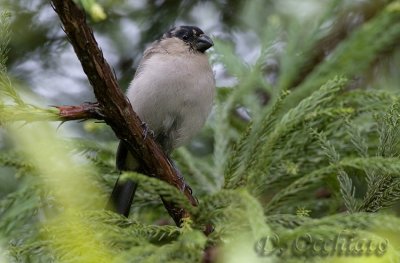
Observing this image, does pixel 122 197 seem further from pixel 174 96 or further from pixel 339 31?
pixel 339 31

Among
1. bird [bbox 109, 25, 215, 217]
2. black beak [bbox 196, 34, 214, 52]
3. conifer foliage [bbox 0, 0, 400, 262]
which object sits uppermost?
black beak [bbox 196, 34, 214, 52]

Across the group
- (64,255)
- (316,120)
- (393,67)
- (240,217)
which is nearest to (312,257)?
(240,217)

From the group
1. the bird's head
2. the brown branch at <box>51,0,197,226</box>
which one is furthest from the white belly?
the brown branch at <box>51,0,197,226</box>

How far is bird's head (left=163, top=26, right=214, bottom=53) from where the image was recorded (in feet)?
13.6

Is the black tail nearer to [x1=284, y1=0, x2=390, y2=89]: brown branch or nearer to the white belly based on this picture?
the white belly

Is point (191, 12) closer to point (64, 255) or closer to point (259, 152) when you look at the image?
point (259, 152)

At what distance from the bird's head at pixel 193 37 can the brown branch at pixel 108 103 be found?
169 centimetres

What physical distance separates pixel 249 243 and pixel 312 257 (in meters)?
0.24

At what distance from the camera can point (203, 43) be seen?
4.15 meters

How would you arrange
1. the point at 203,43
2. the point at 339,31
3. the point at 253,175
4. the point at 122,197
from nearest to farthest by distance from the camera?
the point at 253,175 → the point at 122,197 → the point at 203,43 → the point at 339,31

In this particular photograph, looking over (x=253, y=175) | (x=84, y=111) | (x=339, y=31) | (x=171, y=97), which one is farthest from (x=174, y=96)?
(x=253, y=175)

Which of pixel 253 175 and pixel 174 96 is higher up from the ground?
pixel 174 96

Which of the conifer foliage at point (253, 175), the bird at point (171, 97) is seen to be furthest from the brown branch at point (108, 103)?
the bird at point (171, 97)

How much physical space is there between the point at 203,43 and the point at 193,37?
77 millimetres
